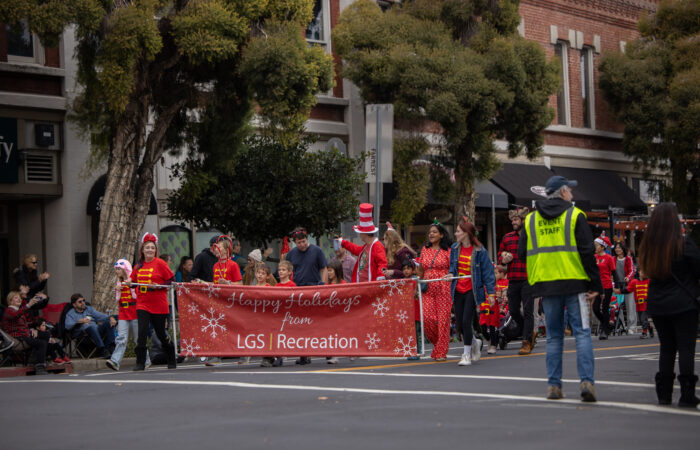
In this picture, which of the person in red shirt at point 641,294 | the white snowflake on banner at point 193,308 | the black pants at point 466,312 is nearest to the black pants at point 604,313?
the person in red shirt at point 641,294

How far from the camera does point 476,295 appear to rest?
519 inches

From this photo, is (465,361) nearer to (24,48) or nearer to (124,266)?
(124,266)

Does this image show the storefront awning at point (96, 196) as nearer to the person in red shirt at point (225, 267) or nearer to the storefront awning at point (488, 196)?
the person in red shirt at point (225, 267)

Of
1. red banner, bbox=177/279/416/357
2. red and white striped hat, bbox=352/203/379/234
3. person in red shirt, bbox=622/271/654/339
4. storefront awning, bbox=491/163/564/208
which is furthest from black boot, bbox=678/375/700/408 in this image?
storefront awning, bbox=491/163/564/208

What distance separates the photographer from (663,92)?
1249 inches

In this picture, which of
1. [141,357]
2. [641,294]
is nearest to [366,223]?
[141,357]

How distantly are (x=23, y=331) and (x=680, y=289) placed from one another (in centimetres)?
988

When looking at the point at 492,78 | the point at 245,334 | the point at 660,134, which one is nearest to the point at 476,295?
the point at 245,334

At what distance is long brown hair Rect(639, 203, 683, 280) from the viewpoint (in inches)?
340

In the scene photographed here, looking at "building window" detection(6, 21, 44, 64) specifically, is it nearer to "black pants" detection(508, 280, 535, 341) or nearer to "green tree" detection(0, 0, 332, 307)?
"green tree" detection(0, 0, 332, 307)

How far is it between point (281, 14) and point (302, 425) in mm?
11474

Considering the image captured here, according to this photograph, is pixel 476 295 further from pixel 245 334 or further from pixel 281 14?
pixel 281 14

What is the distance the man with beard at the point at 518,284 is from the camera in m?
14.5

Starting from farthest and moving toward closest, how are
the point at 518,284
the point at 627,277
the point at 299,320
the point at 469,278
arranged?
the point at 627,277, the point at 518,284, the point at 299,320, the point at 469,278
